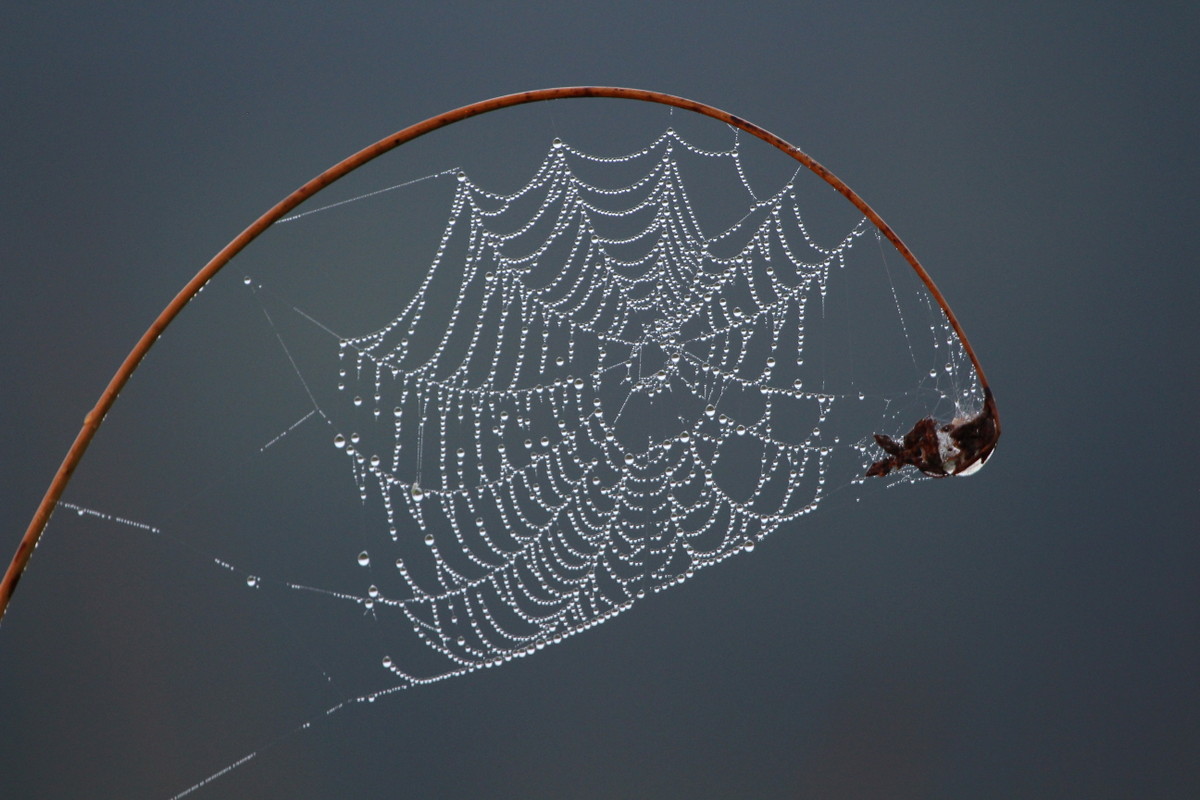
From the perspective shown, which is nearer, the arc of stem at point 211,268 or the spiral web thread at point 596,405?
the arc of stem at point 211,268

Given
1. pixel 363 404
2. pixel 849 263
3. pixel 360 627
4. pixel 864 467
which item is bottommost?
pixel 864 467

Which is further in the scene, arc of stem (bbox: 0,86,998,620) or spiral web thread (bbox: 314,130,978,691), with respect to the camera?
spiral web thread (bbox: 314,130,978,691)

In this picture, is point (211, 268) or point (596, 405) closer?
point (211, 268)

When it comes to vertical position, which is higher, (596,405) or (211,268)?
(211,268)

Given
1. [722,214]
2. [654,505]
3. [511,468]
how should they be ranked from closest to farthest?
[511,468] < [654,505] < [722,214]

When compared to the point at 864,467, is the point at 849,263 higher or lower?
higher

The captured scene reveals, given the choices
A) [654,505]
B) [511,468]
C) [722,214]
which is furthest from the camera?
[722,214]

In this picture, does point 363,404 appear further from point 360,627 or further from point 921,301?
Answer: point 921,301

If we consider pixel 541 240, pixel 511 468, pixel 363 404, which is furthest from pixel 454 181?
pixel 511 468
